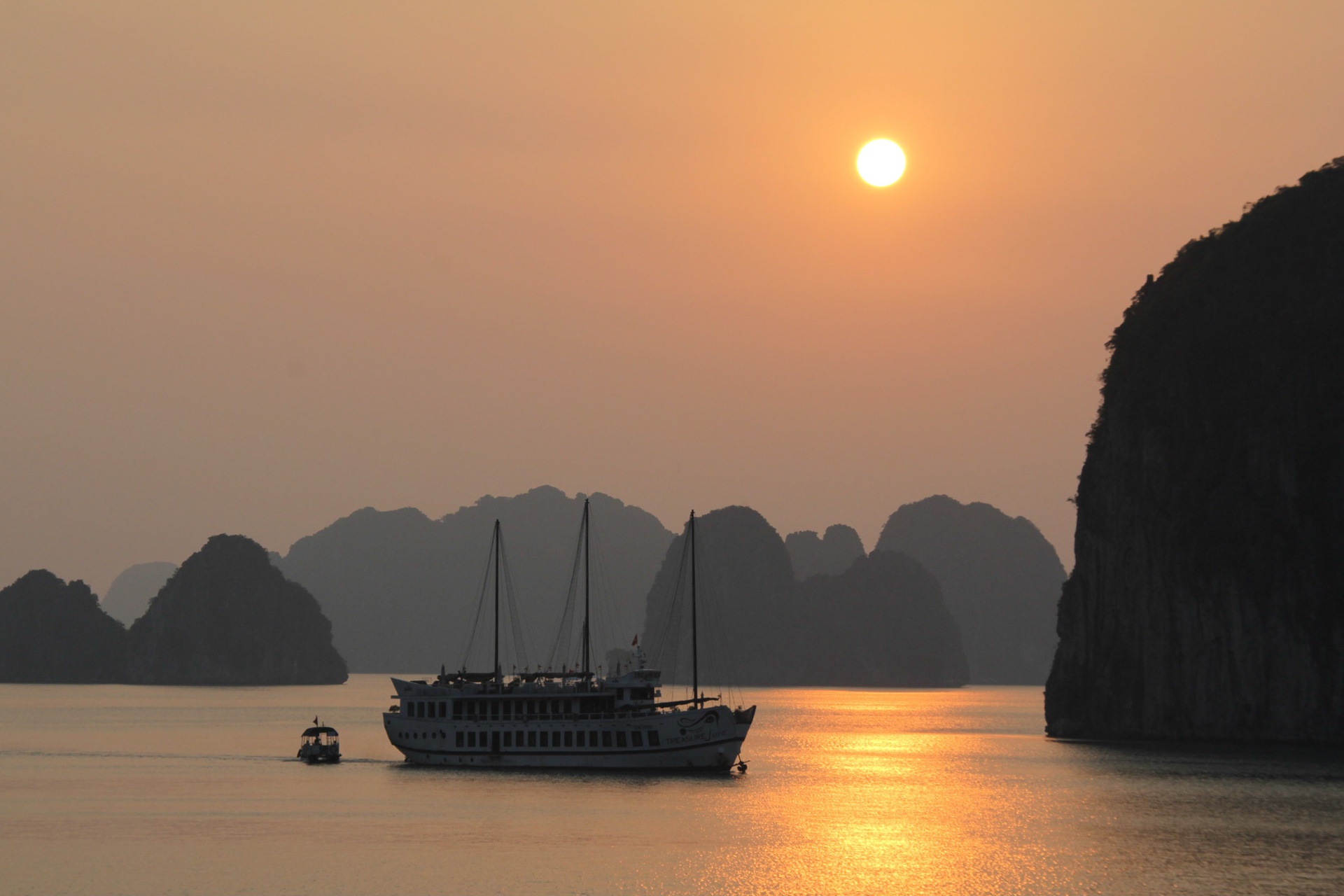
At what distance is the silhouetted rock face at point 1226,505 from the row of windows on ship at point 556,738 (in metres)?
40.1

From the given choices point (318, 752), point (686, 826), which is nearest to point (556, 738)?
point (318, 752)

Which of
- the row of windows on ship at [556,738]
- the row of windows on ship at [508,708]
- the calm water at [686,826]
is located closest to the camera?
the calm water at [686,826]

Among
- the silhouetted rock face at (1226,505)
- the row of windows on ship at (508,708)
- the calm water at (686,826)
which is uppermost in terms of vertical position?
the silhouetted rock face at (1226,505)

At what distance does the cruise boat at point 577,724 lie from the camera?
3947 inches

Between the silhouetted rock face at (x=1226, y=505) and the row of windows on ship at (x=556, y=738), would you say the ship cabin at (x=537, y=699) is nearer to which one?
the row of windows on ship at (x=556, y=738)

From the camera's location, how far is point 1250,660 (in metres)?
108

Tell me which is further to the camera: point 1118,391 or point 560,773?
point 1118,391

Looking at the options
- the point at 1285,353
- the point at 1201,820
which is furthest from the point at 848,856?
the point at 1285,353

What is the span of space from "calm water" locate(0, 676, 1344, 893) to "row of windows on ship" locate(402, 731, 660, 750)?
7.14ft

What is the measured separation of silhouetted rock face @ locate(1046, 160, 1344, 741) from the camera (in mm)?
106562

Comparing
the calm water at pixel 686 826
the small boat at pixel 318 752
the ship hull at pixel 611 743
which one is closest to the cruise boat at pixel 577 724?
the ship hull at pixel 611 743

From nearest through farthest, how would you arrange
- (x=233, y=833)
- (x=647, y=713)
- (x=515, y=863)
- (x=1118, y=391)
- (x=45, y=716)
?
(x=515, y=863) < (x=233, y=833) < (x=647, y=713) < (x=1118, y=391) < (x=45, y=716)

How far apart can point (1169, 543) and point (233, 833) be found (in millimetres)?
70484

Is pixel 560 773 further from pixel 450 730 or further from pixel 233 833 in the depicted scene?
pixel 233 833
